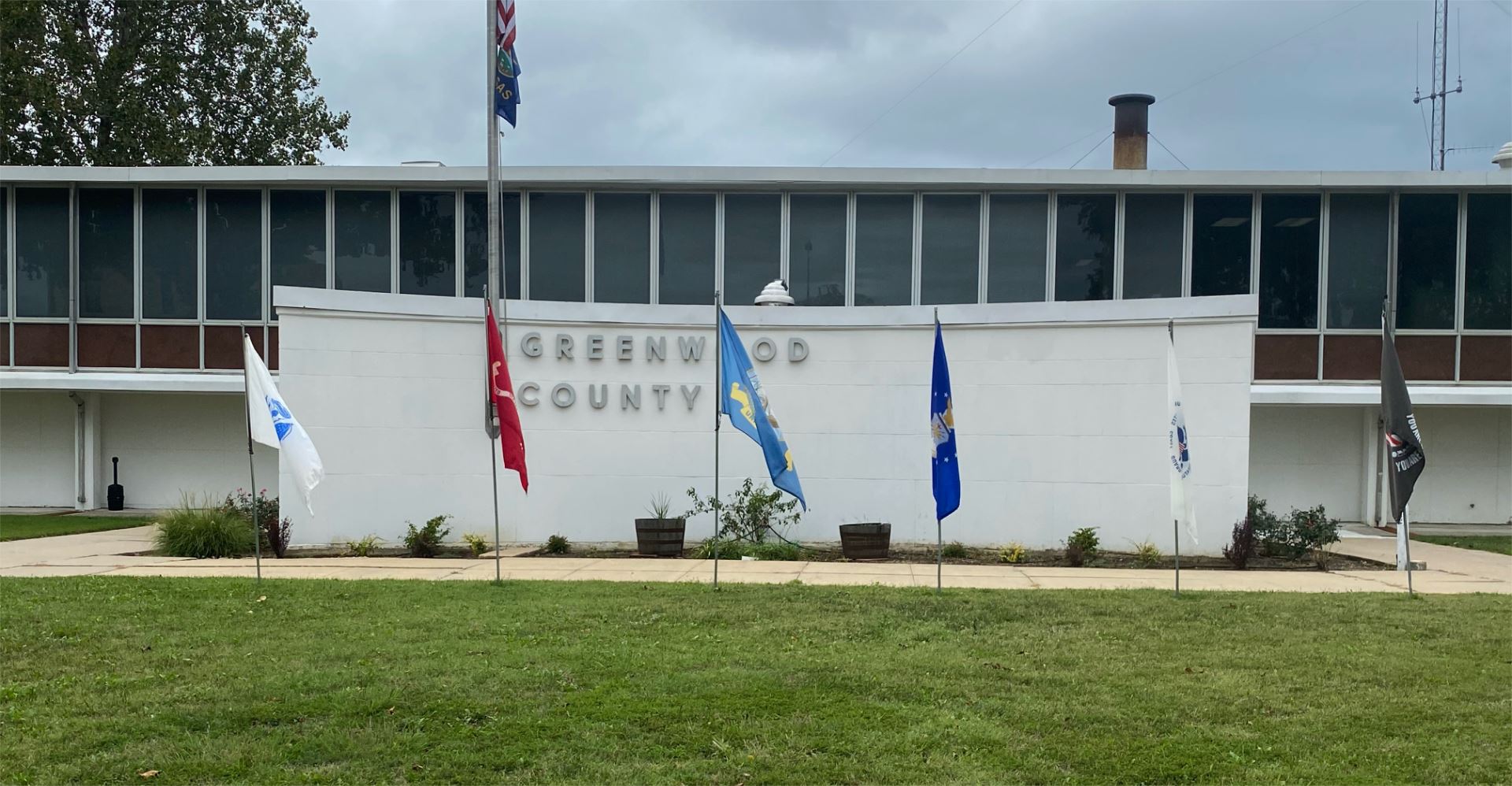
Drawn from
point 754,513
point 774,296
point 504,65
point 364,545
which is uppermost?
point 504,65

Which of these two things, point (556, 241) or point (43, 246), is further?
point (43, 246)

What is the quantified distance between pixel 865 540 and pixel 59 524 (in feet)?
45.3

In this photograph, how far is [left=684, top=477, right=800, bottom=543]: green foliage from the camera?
15141 mm

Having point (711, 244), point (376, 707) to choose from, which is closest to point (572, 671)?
point (376, 707)

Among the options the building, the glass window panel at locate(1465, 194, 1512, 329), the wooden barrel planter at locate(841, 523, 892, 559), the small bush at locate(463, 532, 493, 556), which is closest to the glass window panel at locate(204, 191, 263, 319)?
the building

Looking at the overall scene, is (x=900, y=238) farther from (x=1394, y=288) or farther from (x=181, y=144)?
(x=181, y=144)

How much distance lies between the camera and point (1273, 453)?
1986cm

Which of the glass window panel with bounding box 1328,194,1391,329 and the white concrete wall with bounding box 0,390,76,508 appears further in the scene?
the white concrete wall with bounding box 0,390,76,508

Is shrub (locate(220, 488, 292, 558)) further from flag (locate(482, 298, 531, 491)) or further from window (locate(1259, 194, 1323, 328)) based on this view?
window (locate(1259, 194, 1323, 328))

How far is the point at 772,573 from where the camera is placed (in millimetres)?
12664

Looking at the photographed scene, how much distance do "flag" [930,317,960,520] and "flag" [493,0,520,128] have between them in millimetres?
9082

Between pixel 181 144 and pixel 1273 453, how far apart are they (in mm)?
29258

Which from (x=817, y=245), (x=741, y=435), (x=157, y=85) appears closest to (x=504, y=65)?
(x=817, y=245)

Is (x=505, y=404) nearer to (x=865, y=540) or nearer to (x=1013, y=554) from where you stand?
(x=865, y=540)
